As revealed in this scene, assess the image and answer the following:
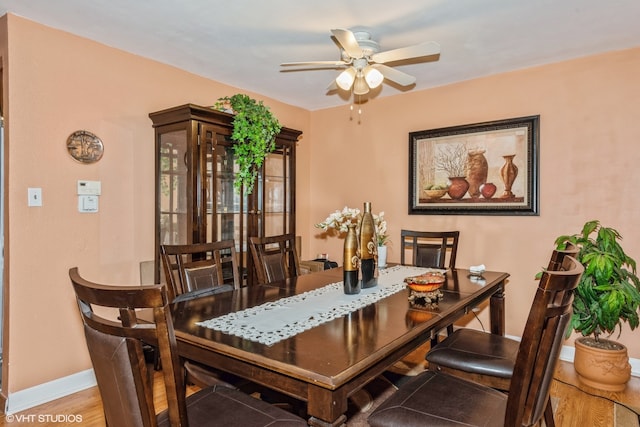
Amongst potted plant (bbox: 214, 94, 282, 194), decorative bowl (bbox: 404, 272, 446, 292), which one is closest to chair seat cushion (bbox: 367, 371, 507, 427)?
decorative bowl (bbox: 404, 272, 446, 292)

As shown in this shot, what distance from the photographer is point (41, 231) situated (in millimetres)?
2436

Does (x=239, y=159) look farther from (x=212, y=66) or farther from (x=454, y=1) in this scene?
(x=454, y=1)

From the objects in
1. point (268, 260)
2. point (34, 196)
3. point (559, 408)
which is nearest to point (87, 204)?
point (34, 196)

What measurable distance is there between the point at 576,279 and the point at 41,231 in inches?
111

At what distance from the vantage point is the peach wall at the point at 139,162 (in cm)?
238

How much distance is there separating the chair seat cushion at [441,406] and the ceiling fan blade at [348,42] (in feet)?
5.70

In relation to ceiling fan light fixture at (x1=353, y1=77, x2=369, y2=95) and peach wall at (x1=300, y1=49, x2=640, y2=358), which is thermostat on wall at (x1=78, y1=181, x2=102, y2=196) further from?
peach wall at (x1=300, y1=49, x2=640, y2=358)

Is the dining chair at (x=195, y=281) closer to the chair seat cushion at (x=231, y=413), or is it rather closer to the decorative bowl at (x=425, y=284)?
the chair seat cushion at (x=231, y=413)

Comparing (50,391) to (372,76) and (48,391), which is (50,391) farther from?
(372,76)

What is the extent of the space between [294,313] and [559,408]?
1.89 metres

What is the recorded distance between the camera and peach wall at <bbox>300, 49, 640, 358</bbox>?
287cm

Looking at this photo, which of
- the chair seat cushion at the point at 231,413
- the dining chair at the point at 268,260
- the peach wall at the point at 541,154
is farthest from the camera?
the peach wall at the point at 541,154

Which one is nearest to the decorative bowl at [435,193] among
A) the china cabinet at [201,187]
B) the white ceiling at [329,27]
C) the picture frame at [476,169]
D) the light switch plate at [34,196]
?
the picture frame at [476,169]

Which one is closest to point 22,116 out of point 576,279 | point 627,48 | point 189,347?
point 189,347
